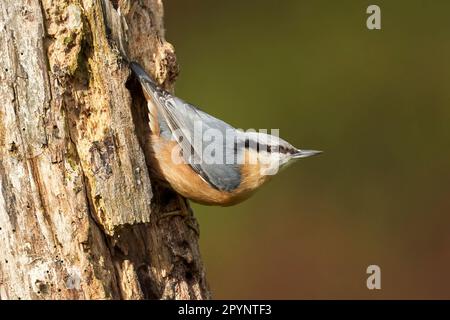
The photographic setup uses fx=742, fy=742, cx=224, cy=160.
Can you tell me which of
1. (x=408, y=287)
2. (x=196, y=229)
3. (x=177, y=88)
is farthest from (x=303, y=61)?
(x=196, y=229)

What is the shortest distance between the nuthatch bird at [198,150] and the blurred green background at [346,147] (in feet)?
6.93

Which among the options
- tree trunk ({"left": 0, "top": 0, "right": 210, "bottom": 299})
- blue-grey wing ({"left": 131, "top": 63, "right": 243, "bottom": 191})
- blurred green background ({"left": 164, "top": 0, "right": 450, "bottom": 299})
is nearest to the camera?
tree trunk ({"left": 0, "top": 0, "right": 210, "bottom": 299})

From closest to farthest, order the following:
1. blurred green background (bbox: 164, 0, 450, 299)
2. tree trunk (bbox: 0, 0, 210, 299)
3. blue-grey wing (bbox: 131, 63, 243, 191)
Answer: tree trunk (bbox: 0, 0, 210, 299) < blue-grey wing (bbox: 131, 63, 243, 191) < blurred green background (bbox: 164, 0, 450, 299)

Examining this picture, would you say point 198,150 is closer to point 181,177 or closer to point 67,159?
point 181,177

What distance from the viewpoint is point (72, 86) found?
3.01 metres

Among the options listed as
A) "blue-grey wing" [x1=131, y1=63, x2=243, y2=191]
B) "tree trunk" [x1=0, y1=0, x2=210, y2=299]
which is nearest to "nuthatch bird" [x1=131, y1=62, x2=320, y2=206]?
"blue-grey wing" [x1=131, y1=63, x2=243, y2=191]

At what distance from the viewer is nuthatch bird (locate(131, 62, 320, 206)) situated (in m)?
3.36

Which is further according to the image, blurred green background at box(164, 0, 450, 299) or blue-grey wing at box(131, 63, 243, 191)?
blurred green background at box(164, 0, 450, 299)

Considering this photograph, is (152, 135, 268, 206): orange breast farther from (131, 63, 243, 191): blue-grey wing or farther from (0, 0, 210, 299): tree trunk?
(0, 0, 210, 299): tree trunk

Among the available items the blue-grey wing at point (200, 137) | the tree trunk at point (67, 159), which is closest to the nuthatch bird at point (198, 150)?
the blue-grey wing at point (200, 137)

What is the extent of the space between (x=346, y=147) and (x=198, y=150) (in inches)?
100

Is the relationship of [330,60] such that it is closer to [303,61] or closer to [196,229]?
[303,61]

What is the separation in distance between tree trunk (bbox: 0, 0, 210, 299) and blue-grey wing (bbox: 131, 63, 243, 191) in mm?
230

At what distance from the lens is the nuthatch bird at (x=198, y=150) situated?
11.0ft
